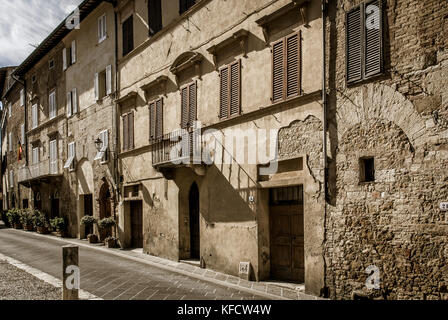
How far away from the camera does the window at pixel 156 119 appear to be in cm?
1495

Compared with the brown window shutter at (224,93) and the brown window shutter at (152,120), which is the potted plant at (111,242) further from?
the brown window shutter at (224,93)

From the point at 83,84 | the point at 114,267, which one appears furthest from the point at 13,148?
the point at 114,267

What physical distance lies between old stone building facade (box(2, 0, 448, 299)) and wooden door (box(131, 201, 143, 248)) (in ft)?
0.38

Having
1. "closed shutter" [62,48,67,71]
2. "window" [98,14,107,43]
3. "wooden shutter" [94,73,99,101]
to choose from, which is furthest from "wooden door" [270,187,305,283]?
"closed shutter" [62,48,67,71]

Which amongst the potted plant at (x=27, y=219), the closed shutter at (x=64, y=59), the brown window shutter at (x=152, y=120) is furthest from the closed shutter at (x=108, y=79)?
the potted plant at (x=27, y=219)

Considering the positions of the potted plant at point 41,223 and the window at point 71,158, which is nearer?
the window at point 71,158

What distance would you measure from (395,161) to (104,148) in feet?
47.0

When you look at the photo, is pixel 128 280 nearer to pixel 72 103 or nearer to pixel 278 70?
pixel 278 70

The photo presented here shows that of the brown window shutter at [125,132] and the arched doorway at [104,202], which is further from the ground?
the brown window shutter at [125,132]

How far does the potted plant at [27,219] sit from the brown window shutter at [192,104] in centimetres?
1686

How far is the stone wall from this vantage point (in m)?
7.00

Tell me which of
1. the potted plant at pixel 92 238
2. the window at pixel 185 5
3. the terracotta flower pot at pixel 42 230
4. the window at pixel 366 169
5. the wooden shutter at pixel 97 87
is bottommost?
the terracotta flower pot at pixel 42 230

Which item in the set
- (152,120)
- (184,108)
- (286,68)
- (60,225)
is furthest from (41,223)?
(286,68)

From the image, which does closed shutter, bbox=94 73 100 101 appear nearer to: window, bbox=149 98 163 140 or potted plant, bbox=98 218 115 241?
window, bbox=149 98 163 140
